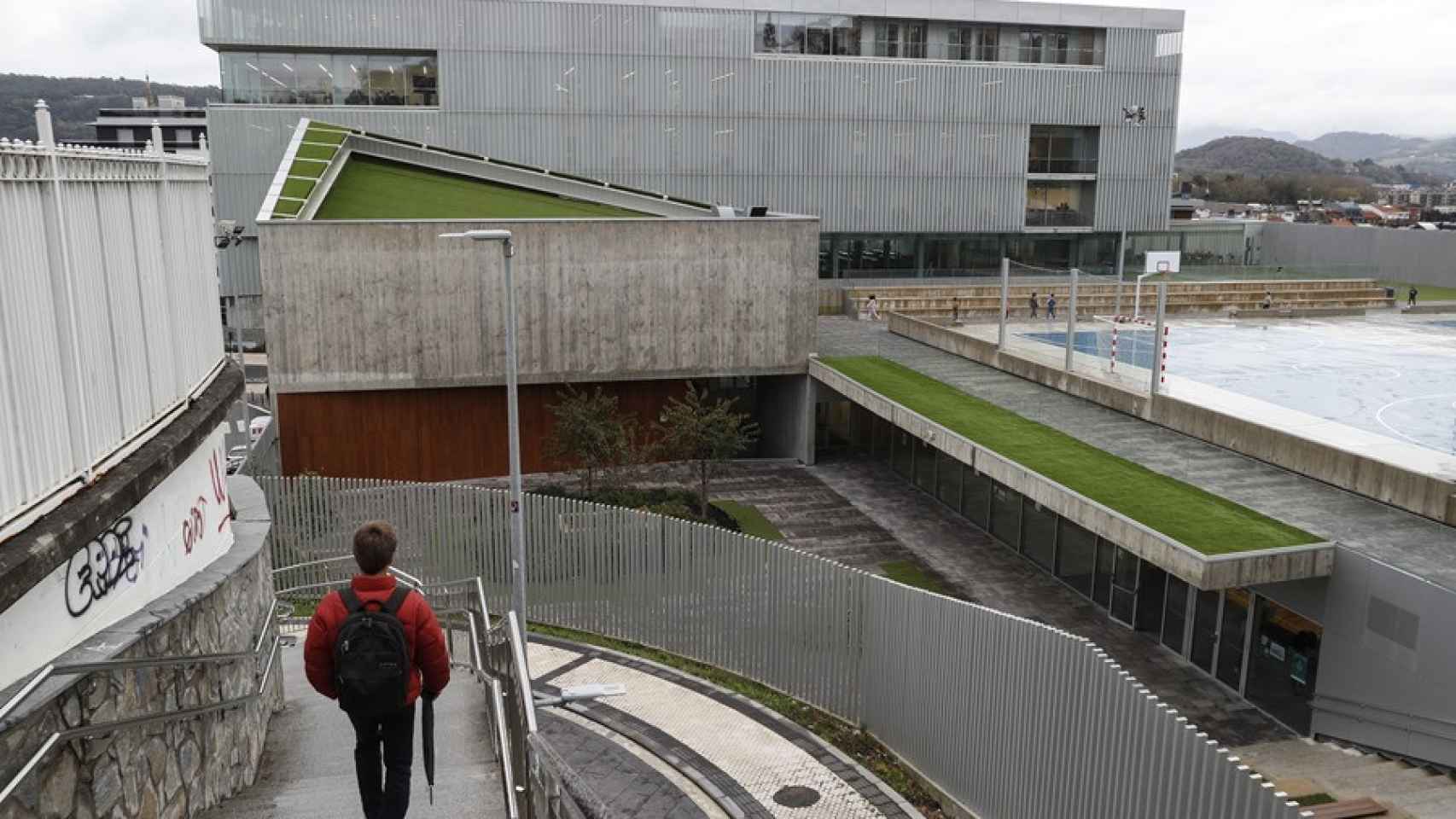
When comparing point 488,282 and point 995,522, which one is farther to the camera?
point 488,282

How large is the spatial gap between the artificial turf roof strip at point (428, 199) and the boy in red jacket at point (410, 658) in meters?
21.6

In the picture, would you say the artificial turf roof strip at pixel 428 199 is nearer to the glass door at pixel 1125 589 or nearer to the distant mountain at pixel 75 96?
the glass door at pixel 1125 589

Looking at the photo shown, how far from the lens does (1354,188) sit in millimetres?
167625

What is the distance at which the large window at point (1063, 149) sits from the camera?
50.8 m

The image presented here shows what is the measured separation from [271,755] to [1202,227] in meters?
59.9

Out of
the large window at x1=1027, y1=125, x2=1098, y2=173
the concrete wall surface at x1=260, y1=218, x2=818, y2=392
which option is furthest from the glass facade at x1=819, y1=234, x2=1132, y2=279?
the concrete wall surface at x1=260, y1=218, x2=818, y2=392

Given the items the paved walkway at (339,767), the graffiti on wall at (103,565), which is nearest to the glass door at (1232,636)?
the paved walkway at (339,767)

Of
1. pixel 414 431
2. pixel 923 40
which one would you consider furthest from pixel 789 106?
pixel 414 431

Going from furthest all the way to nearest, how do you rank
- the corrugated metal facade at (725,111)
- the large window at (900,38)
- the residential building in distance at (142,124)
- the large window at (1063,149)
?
1. the residential building in distance at (142,124)
2. the large window at (1063,149)
3. the large window at (900,38)
4. the corrugated metal facade at (725,111)

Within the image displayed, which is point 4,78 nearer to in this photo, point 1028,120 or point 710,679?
point 1028,120

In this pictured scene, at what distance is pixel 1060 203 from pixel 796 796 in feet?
147

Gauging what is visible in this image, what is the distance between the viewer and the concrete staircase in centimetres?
1200

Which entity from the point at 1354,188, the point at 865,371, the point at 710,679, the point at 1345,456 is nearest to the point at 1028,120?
the point at 865,371

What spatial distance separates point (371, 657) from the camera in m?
5.48
